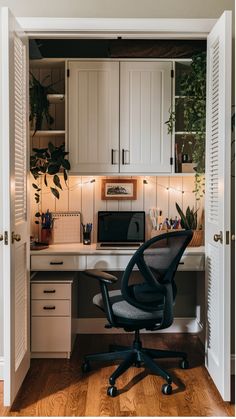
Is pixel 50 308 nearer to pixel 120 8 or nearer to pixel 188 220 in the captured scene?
pixel 188 220

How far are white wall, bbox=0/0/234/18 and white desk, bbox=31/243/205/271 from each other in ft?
5.35

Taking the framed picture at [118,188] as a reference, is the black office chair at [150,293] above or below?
below

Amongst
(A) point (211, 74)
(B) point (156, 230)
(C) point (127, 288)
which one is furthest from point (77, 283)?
(A) point (211, 74)

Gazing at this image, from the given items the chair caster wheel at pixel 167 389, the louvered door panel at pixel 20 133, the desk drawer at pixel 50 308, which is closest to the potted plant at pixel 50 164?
the louvered door panel at pixel 20 133

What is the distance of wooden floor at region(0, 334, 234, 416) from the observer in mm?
2373

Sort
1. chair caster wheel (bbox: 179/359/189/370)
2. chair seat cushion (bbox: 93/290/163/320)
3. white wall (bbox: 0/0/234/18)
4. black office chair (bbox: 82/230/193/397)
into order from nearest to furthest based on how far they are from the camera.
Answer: black office chair (bbox: 82/230/193/397), chair seat cushion (bbox: 93/290/163/320), white wall (bbox: 0/0/234/18), chair caster wheel (bbox: 179/359/189/370)

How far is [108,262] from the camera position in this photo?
10.4ft

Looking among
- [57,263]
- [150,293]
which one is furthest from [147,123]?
[150,293]

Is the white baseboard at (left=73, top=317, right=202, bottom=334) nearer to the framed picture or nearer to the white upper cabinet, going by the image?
the framed picture

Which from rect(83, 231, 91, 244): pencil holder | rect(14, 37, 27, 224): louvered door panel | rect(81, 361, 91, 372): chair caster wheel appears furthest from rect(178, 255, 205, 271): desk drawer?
rect(14, 37, 27, 224): louvered door panel

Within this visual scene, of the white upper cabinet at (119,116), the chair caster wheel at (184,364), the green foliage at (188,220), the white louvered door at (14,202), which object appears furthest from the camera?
the green foliage at (188,220)

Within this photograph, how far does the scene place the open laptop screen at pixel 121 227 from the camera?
3.67 m

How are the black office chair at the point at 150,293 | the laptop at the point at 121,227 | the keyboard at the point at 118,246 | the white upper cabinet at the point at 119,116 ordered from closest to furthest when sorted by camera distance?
the black office chair at the point at 150,293
the keyboard at the point at 118,246
the white upper cabinet at the point at 119,116
the laptop at the point at 121,227

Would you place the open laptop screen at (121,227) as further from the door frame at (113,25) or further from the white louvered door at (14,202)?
the door frame at (113,25)
